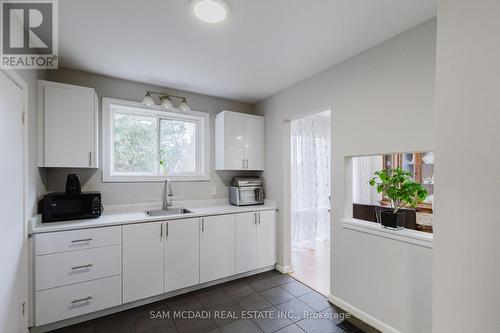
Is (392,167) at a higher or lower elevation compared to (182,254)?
higher

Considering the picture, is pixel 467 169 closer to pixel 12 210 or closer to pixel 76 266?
pixel 12 210

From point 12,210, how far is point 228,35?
2047 mm

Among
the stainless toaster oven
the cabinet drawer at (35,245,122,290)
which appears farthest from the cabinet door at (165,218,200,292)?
the stainless toaster oven

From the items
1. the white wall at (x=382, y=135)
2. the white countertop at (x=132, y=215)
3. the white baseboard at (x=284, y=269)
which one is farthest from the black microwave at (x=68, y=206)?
the white wall at (x=382, y=135)

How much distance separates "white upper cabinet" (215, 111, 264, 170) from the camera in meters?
3.14

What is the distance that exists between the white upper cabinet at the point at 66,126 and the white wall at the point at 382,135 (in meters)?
2.43

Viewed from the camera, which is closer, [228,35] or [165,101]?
[228,35]

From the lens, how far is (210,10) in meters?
1.55

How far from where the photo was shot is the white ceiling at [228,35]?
153 centimetres

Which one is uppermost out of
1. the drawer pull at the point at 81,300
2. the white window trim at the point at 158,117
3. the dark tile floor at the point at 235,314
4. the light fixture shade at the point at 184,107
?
the light fixture shade at the point at 184,107

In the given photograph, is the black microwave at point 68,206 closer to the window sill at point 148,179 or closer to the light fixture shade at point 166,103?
the window sill at point 148,179

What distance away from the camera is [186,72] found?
2.53 meters

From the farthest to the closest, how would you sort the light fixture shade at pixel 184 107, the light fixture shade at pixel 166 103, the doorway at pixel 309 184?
the doorway at pixel 309 184 < the light fixture shade at pixel 184 107 < the light fixture shade at pixel 166 103

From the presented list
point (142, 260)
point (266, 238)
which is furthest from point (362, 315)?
point (142, 260)
